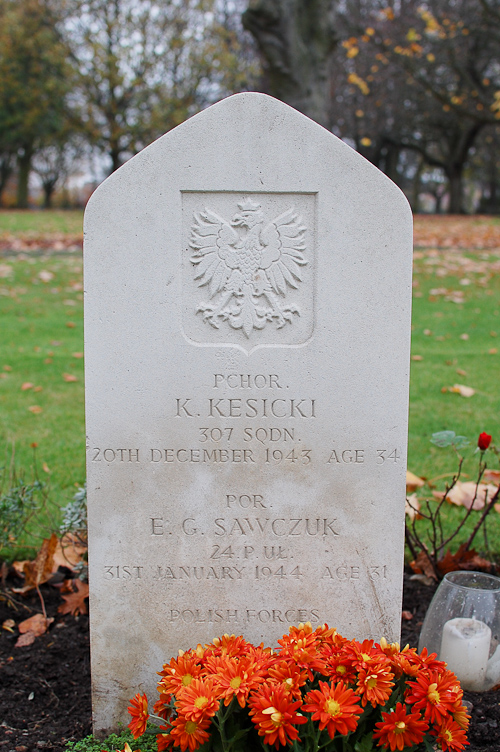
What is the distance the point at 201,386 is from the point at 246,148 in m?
0.85

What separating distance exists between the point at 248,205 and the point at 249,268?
8.6 inches

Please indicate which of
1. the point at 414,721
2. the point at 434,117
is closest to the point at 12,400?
the point at 414,721

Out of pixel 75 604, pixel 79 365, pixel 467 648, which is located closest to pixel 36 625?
pixel 75 604

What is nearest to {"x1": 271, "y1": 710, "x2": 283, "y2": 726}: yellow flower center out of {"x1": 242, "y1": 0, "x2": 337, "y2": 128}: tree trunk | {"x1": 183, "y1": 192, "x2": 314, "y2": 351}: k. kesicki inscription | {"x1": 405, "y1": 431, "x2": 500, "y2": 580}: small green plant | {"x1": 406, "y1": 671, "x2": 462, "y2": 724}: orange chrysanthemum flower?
{"x1": 406, "y1": 671, "x2": 462, "y2": 724}: orange chrysanthemum flower

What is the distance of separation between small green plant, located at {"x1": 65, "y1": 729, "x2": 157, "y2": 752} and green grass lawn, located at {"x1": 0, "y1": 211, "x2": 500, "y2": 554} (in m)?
1.34

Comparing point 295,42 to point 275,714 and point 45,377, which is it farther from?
point 275,714

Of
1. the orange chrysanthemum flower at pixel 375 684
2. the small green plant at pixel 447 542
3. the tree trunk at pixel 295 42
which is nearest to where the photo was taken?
the orange chrysanthemum flower at pixel 375 684

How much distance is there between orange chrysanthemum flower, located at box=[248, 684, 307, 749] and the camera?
75.6 inches

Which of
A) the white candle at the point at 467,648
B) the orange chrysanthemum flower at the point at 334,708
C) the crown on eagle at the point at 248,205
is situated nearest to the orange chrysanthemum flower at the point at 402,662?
the orange chrysanthemum flower at the point at 334,708

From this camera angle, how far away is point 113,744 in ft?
8.30

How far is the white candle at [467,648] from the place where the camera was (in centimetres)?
265

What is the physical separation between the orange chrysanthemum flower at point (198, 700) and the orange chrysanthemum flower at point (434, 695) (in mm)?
588

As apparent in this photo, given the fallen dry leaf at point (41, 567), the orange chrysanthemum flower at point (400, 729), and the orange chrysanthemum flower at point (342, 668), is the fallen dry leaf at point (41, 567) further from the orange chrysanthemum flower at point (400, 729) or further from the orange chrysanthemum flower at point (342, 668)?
the orange chrysanthemum flower at point (400, 729)

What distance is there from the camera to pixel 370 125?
33.5 metres
